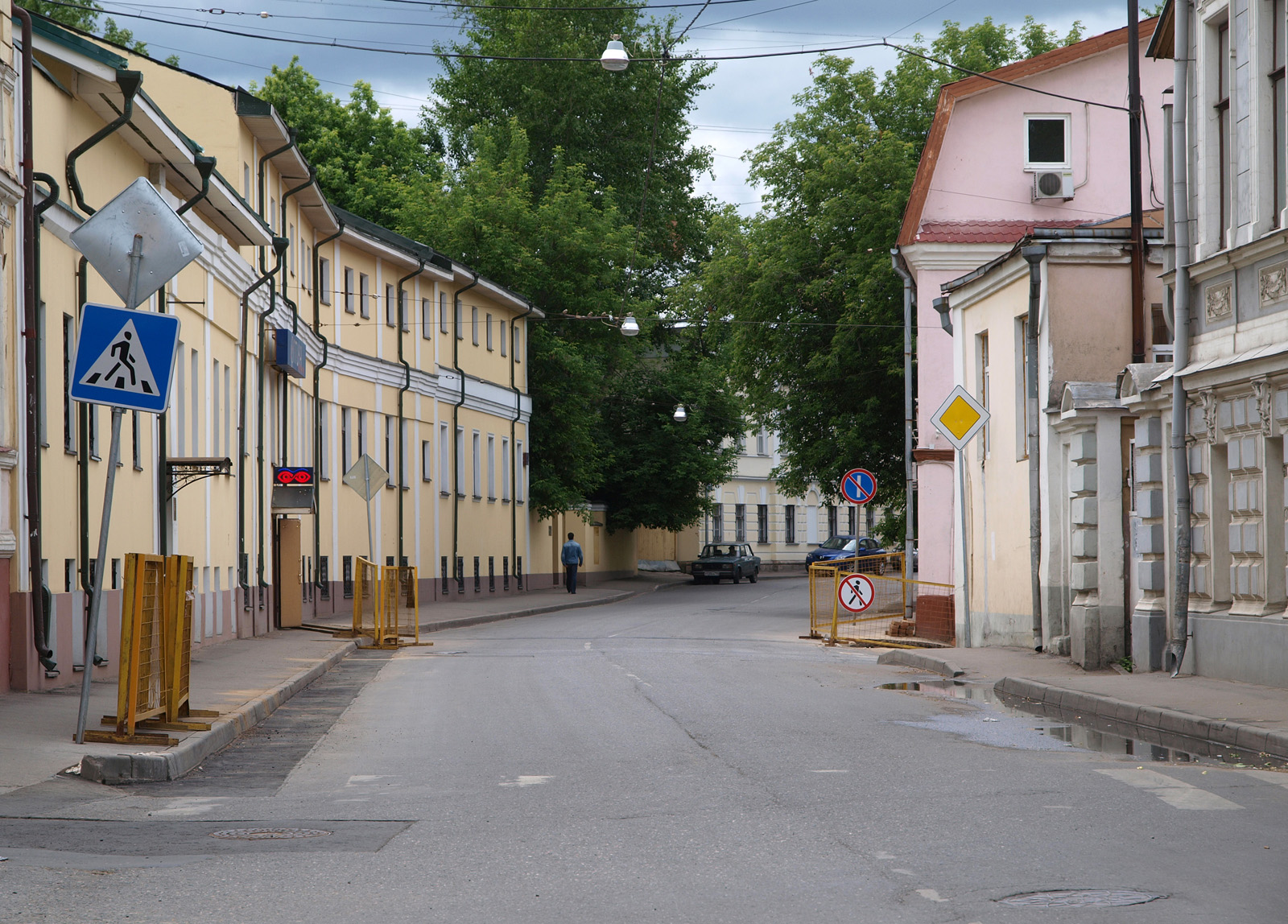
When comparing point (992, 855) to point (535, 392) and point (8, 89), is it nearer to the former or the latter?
point (8, 89)

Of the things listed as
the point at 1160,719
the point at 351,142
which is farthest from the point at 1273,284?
the point at 351,142

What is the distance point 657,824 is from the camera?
26.7 feet

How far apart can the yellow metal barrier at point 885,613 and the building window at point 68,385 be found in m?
12.9

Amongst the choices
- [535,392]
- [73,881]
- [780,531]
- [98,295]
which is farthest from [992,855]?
[780,531]

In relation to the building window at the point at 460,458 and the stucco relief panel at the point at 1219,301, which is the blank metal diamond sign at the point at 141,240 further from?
the building window at the point at 460,458

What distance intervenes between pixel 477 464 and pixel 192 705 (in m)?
32.4

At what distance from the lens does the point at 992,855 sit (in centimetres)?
719

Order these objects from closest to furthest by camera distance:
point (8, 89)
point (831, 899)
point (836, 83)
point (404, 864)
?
point (831, 899)
point (404, 864)
point (8, 89)
point (836, 83)

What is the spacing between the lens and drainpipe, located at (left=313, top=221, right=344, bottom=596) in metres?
34.3

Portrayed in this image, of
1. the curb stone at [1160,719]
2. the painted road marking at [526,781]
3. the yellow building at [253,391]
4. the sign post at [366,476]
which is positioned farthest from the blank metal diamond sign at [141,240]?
the sign post at [366,476]

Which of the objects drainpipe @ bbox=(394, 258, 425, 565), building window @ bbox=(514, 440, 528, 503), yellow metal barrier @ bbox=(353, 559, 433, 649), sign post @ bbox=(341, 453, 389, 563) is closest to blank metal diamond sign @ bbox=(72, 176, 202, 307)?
yellow metal barrier @ bbox=(353, 559, 433, 649)

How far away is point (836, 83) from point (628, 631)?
2003cm

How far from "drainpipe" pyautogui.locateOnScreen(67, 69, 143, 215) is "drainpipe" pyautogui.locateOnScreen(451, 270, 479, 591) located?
25.9m

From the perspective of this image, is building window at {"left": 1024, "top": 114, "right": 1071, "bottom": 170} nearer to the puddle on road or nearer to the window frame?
the window frame
